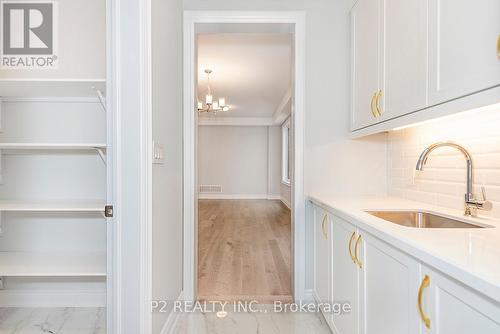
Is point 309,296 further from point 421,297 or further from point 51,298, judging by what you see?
point 51,298

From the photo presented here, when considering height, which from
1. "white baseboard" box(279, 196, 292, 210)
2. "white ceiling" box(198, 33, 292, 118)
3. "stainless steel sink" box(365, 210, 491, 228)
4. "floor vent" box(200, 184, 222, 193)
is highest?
"white ceiling" box(198, 33, 292, 118)

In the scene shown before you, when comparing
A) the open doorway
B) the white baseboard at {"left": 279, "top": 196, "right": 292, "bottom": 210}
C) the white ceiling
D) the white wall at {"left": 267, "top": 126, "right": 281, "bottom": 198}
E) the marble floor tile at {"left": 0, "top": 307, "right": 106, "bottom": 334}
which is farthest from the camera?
the white wall at {"left": 267, "top": 126, "right": 281, "bottom": 198}

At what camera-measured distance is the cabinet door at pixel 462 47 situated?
3.19 feet

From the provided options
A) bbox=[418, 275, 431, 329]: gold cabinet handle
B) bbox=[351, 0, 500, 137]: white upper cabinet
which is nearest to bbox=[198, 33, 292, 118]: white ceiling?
bbox=[351, 0, 500, 137]: white upper cabinet

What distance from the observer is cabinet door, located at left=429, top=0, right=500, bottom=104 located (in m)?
0.97

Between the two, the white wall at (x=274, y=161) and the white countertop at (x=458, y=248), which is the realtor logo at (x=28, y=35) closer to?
the white countertop at (x=458, y=248)

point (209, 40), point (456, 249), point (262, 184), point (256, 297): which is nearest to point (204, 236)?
point (256, 297)

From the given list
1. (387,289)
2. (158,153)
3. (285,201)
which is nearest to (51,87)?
(158,153)

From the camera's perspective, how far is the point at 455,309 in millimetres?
780

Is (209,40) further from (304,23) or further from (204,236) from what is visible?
(204,236)

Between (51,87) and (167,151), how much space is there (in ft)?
2.68

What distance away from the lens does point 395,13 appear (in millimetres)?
1627

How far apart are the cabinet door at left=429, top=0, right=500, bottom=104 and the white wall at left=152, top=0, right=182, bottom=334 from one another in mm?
1331

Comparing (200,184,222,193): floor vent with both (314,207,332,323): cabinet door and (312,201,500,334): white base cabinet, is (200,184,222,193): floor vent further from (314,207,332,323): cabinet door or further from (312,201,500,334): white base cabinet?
(312,201,500,334): white base cabinet
